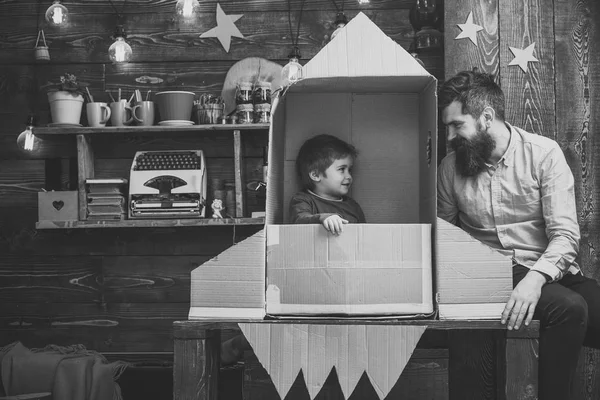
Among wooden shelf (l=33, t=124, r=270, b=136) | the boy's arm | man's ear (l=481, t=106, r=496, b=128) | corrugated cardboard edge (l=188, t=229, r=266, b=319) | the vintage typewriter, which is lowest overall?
corrugated cardboard edge (l=188, t=229, r=266, b=319)

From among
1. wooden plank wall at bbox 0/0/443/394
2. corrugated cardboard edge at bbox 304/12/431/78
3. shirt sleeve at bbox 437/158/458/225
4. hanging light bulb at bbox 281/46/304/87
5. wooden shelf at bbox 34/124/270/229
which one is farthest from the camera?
wooden plank wall at bbox 0/0/443/394

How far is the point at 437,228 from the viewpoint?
209 cm

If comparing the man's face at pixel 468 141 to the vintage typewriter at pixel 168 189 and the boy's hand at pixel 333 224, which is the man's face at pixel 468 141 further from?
the vintage typewriter at pixel 168 189

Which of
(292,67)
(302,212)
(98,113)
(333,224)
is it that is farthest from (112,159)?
(333,224)

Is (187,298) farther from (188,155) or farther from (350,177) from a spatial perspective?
(350,177)

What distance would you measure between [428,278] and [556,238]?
0.52 meters

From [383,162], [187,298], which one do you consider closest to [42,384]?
[187,298]

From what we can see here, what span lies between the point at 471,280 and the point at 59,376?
1.87 meters

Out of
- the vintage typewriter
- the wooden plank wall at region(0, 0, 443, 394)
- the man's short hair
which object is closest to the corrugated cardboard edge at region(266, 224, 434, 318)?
the man's short hair

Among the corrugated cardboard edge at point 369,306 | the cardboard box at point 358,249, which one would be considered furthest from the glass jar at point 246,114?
the corrugated cardboard edge at point 369,306

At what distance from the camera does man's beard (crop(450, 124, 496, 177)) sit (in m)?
2.55

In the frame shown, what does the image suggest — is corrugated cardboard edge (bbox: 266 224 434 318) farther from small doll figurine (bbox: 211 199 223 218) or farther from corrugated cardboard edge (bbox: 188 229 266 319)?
small doll figurine (bbox: 211 199 223 218)

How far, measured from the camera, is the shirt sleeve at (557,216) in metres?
2.29

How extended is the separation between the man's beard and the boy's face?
16.5 inches
